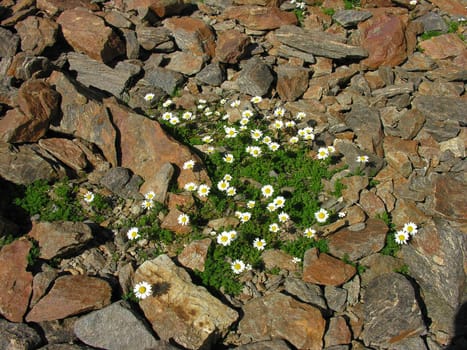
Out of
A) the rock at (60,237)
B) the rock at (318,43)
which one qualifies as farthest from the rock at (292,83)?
the rock at (60,237)

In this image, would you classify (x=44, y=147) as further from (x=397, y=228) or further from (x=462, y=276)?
(x=462, y=276)

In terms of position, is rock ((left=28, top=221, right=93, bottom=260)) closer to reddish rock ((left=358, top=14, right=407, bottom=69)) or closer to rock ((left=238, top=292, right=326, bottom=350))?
rock ((left=238, top=292, right=326, bottom=350))

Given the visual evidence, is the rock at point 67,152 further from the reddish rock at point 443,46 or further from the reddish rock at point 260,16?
the reddish rock at point 443,46

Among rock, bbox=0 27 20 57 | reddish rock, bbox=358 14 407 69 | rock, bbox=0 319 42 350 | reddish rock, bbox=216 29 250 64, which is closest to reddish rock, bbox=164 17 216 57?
reddish rock, bbox=216 29 250 64

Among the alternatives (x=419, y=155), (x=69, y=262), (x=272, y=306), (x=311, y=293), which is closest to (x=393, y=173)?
(x=419, y=155)

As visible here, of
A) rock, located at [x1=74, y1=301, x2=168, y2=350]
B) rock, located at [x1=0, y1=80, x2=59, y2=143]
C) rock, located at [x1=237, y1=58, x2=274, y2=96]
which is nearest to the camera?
rock, located at [x1=74, y1=301, x2=168, y2=350]

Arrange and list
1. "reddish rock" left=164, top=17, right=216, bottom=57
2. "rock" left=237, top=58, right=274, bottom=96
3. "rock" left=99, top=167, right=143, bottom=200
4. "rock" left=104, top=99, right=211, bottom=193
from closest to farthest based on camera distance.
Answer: "rock" left=99, top=167, right=143, bottom=200 < "rock" left=104, top=99, right=211, bottom=193 < "rock" left=237, top=58, right=274, bottom=96 < "reddish rock" left=164, top=17, right=216, bottom=57

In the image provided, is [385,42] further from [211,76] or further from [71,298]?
[71,298]
